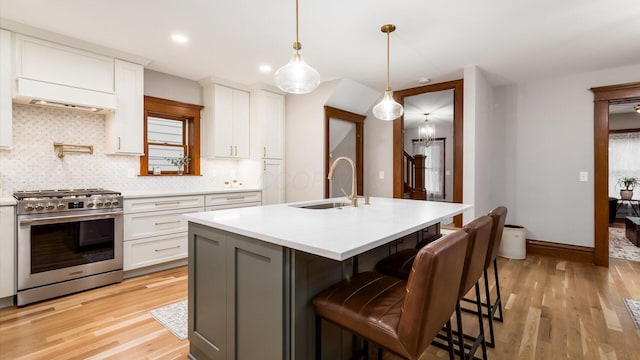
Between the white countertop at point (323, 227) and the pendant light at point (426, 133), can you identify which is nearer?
the white countertop at point (323, 227)

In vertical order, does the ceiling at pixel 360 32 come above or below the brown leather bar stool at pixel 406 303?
above

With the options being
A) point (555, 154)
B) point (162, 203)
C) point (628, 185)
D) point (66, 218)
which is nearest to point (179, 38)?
point (162, 203)

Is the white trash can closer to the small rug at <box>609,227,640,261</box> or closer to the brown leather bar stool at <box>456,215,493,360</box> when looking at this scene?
the small rug at <box>609,227,640,261</box>

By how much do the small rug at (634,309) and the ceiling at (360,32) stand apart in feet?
8.10

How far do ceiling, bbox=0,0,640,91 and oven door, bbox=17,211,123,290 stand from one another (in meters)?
1.79

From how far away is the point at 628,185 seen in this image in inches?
262

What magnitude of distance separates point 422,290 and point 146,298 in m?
2.75

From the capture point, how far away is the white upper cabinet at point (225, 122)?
4.33 metres

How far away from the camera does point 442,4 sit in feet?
7.80

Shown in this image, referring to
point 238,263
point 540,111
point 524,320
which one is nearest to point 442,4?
point 238,263

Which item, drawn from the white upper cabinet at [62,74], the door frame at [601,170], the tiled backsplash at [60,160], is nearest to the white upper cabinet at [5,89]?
the white upper cabinet at [62,74]

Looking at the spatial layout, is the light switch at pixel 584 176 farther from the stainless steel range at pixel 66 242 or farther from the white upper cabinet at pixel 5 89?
the white upper cabinet at pixel 5 89

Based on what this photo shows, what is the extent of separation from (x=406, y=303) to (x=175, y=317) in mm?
2103

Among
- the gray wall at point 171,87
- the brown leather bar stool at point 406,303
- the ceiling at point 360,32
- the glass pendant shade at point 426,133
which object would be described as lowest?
the brown leather bar stool at point 406,303
